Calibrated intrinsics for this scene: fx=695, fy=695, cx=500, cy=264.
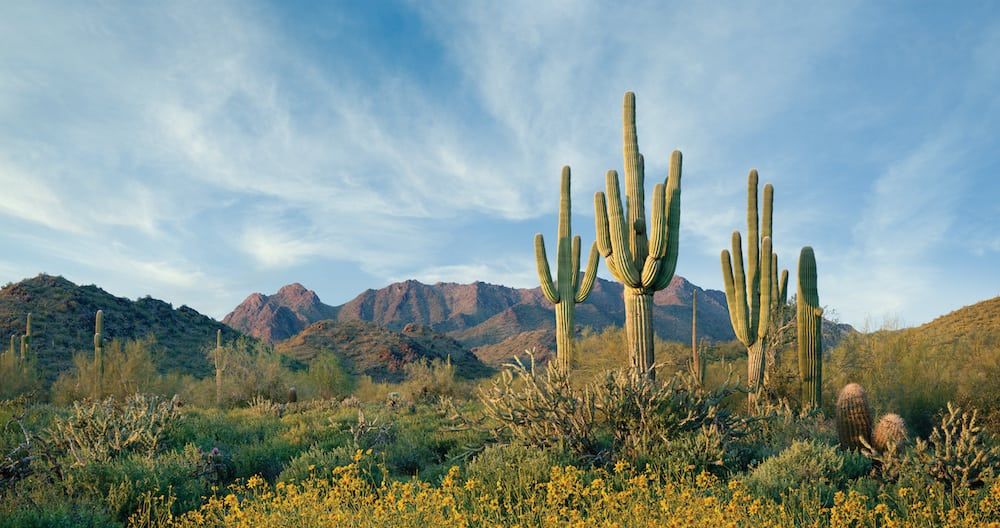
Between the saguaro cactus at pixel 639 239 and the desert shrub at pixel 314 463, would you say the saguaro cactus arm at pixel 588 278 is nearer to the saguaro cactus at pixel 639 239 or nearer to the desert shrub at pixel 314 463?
the saguaro cactus at pixel 639 239

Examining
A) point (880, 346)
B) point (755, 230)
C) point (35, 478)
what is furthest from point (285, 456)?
point (880, 346)

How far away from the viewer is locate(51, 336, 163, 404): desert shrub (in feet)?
69.0

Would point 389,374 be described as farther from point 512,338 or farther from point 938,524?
point 938,524

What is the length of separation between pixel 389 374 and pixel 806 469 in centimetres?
3822

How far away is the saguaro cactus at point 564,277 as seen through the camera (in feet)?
52.1

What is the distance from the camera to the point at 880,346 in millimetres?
17906

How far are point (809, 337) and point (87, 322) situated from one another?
37.2m

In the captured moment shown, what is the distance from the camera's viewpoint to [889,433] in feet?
28.1

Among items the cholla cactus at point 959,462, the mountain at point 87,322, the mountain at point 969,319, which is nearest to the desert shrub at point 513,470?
the cholla cactus at point 959,462

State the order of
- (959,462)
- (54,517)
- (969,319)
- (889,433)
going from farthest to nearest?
(969,319) → (889,433) → (959,462) → (54,517)

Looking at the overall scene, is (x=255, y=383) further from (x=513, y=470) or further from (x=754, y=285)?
(x=513, y=470)

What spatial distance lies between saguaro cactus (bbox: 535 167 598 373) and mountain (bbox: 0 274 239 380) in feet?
74.7

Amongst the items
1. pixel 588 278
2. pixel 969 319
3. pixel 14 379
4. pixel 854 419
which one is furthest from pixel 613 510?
pixel 969 319

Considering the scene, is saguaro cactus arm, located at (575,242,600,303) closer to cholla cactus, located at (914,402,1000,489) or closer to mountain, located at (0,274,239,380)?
cholla cactus, located at (914,402,1000,489)
